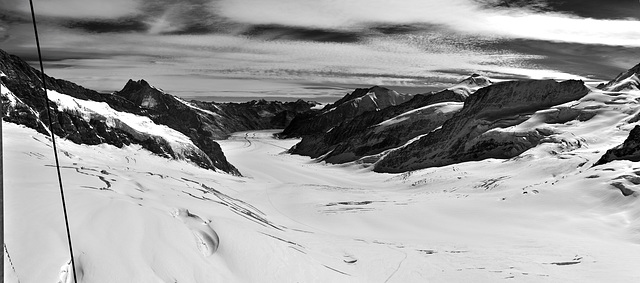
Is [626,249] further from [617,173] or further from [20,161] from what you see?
[20,161]

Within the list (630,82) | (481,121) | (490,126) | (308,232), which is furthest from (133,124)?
(630,82)

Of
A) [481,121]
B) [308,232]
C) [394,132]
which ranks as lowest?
[394,132]

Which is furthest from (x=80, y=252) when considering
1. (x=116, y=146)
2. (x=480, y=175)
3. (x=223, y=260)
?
(x=480, y=175)

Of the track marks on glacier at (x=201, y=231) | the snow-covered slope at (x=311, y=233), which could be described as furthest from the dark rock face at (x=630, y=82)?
the track marks on glacier at (x=201, y=231)

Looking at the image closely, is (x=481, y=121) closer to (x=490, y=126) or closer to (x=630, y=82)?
(x=490, y=126)

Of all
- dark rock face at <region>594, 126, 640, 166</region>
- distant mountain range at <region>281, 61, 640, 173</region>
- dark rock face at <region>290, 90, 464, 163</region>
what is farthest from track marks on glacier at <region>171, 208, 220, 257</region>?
dark rock face at <region>290, 90, 464, 163</region>

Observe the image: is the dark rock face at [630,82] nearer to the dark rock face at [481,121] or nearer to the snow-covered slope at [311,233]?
the dark rock face at [481,121]
